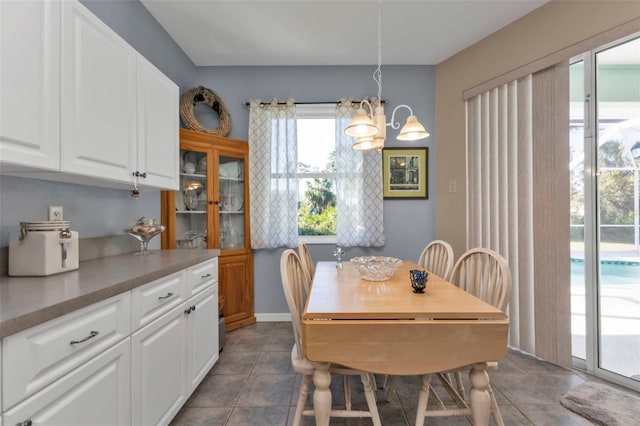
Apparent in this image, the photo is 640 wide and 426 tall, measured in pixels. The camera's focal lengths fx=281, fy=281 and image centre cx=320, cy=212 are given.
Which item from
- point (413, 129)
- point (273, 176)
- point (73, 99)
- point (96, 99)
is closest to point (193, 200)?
point (273, 176)

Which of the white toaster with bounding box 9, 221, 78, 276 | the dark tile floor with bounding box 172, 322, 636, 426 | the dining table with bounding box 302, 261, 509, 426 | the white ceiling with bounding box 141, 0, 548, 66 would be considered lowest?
the dark tile floor with bounding box 172, 322, 636, 426

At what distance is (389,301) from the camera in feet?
4.22

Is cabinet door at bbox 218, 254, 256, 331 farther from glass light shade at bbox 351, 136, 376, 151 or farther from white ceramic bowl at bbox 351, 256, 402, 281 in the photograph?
glass light shade at bbox 351, 136, 376, 151

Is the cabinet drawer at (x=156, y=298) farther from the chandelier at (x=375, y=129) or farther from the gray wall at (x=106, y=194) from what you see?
the chandelier at (x=375, y=129)

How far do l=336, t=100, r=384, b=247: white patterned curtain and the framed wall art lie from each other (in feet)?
0.44

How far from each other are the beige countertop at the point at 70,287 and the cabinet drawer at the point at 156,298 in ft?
0.13

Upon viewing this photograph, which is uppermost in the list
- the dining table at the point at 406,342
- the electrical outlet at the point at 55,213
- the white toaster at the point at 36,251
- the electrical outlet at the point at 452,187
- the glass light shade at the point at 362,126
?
the glass light shade at the point at 362,126

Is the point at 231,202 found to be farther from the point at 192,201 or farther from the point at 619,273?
the point at 619,273

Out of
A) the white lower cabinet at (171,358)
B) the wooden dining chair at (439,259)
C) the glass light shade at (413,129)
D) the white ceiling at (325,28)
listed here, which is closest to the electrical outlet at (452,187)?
the wooden dining chair at (439,259)

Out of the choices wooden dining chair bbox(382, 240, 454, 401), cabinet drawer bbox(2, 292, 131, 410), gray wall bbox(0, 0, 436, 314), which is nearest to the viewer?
cabinet drawer bbox(2, 292, 131, 410)

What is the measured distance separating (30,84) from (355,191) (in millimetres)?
2404

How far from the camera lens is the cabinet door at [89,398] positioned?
0.77m

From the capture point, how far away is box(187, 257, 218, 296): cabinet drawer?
65.7 inches

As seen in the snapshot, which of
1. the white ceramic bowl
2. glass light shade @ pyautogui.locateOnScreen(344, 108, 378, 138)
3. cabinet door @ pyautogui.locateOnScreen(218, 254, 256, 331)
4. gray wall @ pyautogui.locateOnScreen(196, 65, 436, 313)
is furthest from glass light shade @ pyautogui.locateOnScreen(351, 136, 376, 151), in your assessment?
cabinet door @ pyautogui.locateOnScreen(218, 254, 256, 331)
